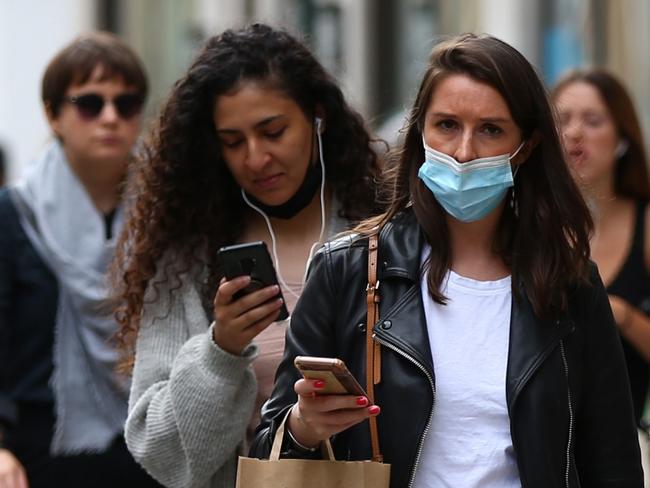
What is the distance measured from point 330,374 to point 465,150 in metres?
0.62

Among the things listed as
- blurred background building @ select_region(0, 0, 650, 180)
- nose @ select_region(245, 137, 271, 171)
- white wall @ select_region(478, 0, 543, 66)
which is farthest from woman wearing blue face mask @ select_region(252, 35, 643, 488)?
white wall @ select_region(478, 0, 543, 66)

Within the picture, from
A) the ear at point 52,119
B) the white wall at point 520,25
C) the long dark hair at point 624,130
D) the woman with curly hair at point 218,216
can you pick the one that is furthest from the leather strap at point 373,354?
the white wall at point 520,25

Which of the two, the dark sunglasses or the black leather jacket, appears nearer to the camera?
the black leather jacket

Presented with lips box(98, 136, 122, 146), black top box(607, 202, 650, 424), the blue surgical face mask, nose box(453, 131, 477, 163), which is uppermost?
nose box(453, 131, 477, 163)

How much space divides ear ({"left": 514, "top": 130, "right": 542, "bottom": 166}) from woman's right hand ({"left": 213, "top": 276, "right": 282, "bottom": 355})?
62cm

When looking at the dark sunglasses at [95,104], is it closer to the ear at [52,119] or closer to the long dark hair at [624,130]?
the ear at [52,119]

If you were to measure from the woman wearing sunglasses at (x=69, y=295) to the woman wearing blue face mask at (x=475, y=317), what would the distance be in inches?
60.1

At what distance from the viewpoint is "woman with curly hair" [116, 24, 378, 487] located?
145 inches

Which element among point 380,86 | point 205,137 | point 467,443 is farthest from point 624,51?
point 467,443

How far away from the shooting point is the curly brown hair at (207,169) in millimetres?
3887

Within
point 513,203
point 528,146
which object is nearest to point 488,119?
point 528,146

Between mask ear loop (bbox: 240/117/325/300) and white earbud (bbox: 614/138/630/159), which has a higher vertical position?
mask ear loop (bbox: 240/117/325/300)

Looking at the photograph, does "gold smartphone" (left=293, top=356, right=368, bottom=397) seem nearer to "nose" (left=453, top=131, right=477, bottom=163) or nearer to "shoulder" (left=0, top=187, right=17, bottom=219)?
"nose" (left=453, top=131, right=477, bottom=163)

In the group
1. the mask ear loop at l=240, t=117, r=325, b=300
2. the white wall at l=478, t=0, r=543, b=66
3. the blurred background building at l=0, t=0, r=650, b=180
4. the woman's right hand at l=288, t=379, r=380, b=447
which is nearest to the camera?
the woman's right hand at l=288, t=379, r=380, b=447
